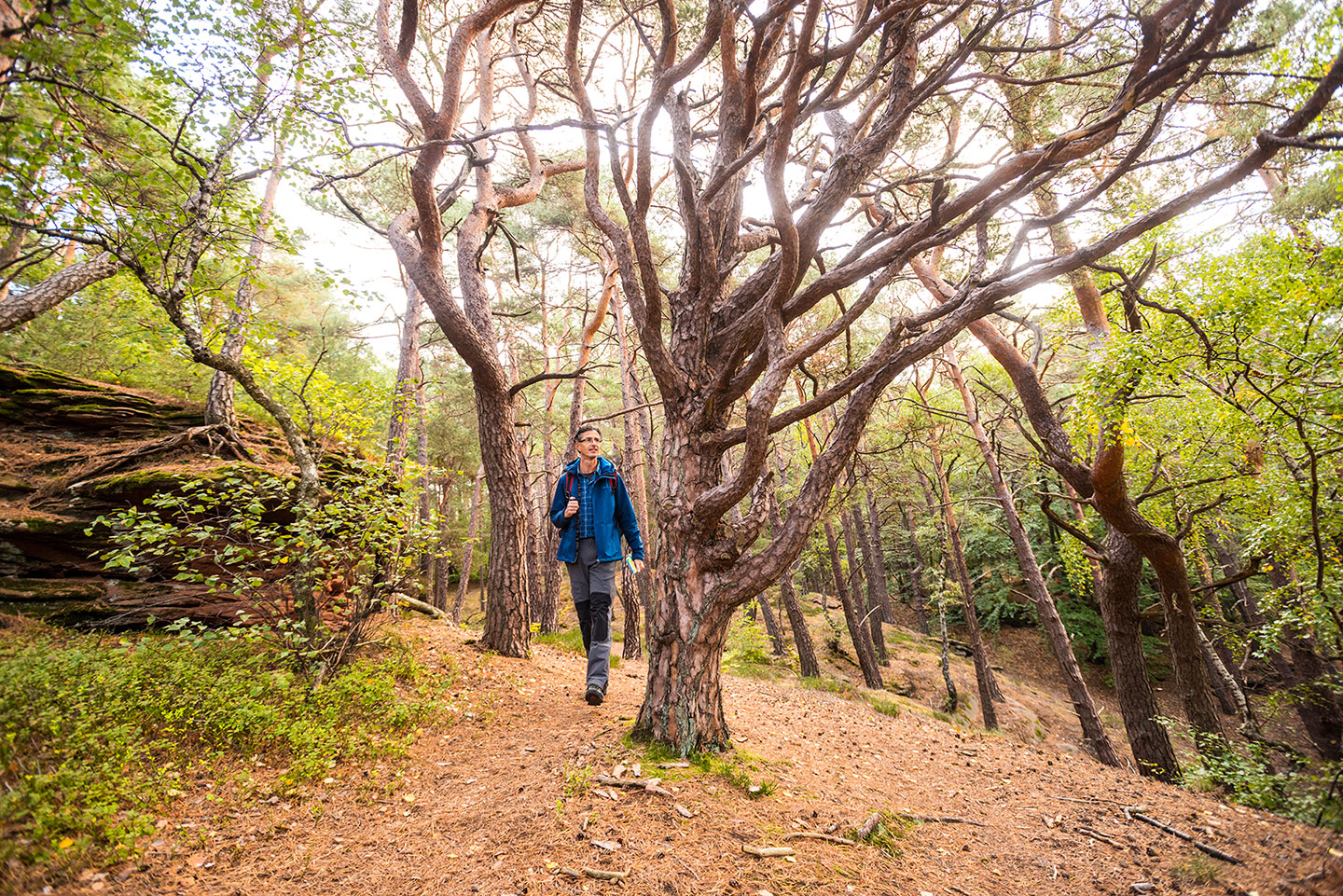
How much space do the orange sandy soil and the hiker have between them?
1.70 feet

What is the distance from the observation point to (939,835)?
9.79 ft

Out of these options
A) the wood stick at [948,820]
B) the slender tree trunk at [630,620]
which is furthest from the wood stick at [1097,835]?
the slender tree trunk at [630,620]

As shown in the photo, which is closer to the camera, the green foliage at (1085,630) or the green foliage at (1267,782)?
the green foliage at (1267,782)

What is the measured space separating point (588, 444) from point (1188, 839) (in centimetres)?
477

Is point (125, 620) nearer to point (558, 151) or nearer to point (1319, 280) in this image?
point (558, 151)

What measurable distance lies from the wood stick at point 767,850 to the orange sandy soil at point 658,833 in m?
0.04

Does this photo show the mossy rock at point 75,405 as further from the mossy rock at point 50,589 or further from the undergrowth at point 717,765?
the undergrowth at point 717,765

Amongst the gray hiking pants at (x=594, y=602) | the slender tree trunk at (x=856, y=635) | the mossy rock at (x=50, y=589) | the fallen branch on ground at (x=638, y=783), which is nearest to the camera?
the fallen branch on ground at (x=638, y=783)

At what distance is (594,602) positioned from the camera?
172 inches

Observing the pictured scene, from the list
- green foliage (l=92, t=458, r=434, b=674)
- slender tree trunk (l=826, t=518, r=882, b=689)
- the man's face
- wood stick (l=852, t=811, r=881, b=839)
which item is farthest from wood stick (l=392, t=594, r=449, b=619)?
slender tree trunk (l=826, t=518, r=882, b=689)

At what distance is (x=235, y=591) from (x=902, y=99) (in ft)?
19.6

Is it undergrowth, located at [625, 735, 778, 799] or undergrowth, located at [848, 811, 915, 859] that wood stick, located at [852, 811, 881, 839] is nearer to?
undergrowth, located at [848, 811, 915, 859]

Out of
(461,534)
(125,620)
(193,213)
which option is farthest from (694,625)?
(461,534)

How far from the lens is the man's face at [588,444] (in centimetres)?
456
